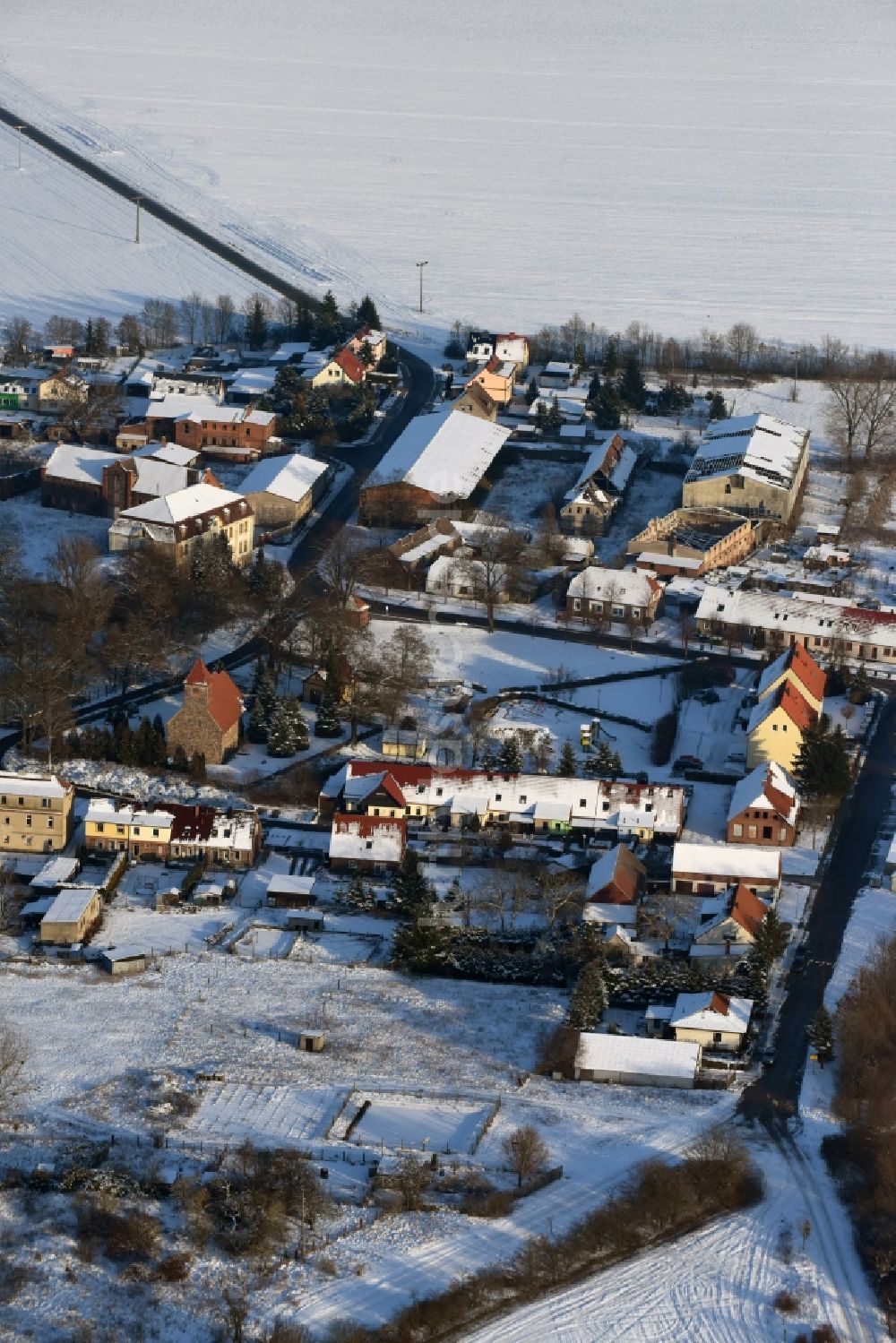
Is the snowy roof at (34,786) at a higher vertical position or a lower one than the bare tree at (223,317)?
lower

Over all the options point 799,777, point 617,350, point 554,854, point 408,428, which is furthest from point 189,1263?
point 617,350

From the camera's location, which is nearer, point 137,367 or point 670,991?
point 670,991

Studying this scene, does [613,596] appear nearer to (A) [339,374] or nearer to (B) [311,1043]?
(A) [339,374]

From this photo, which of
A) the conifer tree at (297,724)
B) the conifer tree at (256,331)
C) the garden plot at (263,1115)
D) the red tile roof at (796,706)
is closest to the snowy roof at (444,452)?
the conifer tree at (256,331)

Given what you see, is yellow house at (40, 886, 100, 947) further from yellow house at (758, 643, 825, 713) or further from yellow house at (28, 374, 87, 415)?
yellow house at (28, 374, 87, 415)

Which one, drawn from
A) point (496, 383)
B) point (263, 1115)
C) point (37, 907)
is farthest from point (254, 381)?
point (263, 1115)

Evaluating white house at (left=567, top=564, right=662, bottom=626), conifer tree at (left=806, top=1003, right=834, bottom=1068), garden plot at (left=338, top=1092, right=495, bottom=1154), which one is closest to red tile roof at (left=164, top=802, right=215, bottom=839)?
garden plot at (left=338, top=1092, right=495, bottom=1154)

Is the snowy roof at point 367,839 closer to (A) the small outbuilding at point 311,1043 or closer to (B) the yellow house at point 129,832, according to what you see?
(B) the yellow house at point 129,832

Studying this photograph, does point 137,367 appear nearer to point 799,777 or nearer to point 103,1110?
point 799,777
